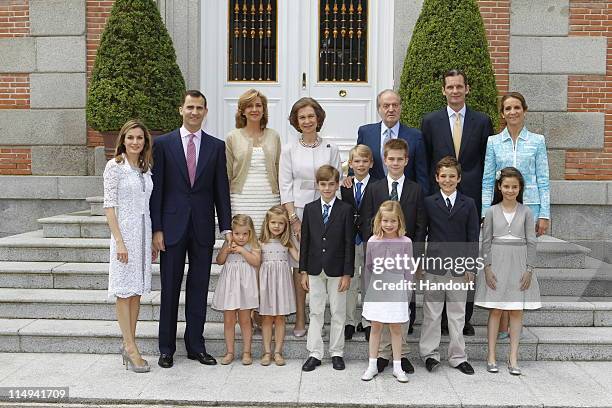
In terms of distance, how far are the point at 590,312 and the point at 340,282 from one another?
239 cm

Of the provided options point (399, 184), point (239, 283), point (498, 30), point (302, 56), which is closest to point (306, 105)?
point (399, 184)

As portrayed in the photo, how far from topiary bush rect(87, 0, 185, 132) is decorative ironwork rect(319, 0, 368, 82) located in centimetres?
217

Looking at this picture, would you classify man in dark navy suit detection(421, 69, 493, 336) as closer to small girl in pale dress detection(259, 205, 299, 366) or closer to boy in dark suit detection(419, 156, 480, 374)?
boy in dark suit detection(419, 156, 480, 374)

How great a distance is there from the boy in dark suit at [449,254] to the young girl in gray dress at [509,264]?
160 mm

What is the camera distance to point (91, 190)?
8.43 metres

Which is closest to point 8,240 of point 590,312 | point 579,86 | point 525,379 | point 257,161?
point 257,161

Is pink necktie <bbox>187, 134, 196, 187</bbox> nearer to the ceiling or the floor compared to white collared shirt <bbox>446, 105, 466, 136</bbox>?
nearer to the floor

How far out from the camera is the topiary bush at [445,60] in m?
7.05

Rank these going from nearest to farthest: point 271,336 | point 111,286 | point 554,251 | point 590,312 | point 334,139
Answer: point 111,286
point 271,336
point 590,312
point 554,251
point 334,139

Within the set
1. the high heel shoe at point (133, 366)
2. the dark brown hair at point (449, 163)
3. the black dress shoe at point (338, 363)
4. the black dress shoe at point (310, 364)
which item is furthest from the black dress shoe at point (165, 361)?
the dark brown hair at point (449, 163)

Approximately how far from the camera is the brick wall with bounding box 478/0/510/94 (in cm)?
827

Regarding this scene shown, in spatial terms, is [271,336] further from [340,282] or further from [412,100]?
[412,100]

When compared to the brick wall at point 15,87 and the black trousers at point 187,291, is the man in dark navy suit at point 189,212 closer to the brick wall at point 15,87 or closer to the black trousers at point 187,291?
the black trousers at point 187,291

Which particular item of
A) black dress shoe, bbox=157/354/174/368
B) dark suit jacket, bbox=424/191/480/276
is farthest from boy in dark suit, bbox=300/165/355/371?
black dress shoe, bbox=157/354/174/368
